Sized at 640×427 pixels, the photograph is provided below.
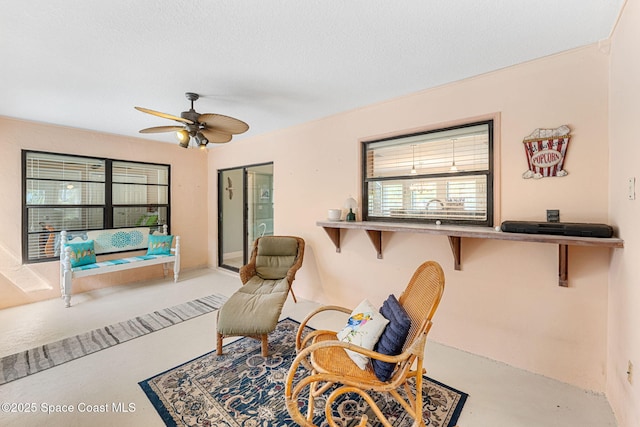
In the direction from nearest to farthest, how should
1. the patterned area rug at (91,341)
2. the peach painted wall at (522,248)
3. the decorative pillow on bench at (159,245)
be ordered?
the peach painted wall at (522,248), the patterned area rug at (91,341), the decorative pillow on bench at (159,245)

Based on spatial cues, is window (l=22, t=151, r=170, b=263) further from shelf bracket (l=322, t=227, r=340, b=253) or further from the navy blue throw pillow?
the navy blue throw pillow

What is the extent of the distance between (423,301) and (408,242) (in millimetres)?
1153

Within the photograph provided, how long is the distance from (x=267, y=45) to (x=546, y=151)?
2248 millimetres

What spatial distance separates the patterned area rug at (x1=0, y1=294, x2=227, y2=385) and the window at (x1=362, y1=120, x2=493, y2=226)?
2.51 meters

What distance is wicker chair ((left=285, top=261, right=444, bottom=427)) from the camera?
146cm

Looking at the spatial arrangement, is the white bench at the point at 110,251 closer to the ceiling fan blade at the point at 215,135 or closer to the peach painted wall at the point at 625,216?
the ceiling fan blade at the point at 215,135

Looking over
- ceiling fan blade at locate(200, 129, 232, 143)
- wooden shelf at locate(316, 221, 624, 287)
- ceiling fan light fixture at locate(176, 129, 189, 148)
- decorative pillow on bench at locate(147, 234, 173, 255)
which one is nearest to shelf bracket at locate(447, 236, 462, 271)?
wooden shelf at locate(316, 221, 624, 287)

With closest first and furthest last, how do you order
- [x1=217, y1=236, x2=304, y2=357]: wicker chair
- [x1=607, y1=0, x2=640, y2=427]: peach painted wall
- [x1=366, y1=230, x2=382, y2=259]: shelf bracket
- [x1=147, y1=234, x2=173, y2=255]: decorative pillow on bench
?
[x1=607, y1=0, x2=640, y2=427]: peach painted wall, [x1=217, y1=236, x2=304, y2=357]: wicker chair, [x1=366, y1=230, x2=382, y2=259]: shelf bracket, [x1=147, y1=234, x2=173, y2=255]: decorative pillow on bench

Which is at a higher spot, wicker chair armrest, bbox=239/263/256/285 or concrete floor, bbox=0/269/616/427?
wicker chair armrest, bbox=239/263/256/285

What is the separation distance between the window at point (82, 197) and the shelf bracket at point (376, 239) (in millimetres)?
3923

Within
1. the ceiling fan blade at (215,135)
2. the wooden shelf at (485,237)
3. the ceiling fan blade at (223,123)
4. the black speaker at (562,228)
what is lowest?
the wooden shelf at (485,237)

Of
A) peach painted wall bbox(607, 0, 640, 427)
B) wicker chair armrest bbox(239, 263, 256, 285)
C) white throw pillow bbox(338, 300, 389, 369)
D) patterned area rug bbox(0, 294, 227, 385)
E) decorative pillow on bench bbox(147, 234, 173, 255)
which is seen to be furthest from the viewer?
decorative pillow on bench bbox(147, 234, 173, 255)

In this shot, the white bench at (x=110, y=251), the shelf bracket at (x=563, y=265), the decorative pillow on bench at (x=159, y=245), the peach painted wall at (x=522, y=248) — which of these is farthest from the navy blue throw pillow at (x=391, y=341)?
the decorative pillow on bench at (x=159, y=245)

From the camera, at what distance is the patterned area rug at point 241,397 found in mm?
1684
